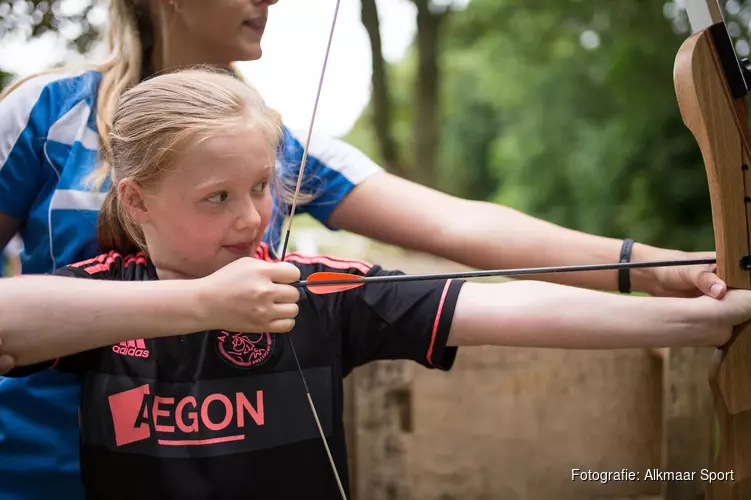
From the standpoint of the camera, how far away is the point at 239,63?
1.07 metres

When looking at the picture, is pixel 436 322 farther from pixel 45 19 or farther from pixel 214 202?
pixel 45 19

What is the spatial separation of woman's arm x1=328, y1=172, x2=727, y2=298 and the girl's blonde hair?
23cm

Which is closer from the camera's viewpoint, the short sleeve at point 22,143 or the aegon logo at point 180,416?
the aegon logo at point 180,416

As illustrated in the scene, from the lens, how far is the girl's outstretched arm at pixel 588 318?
0.79 m

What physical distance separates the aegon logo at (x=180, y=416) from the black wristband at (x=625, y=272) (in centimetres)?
52

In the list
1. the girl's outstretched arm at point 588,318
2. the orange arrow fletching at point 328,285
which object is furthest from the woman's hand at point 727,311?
the orange arrow fletching at point 328,285

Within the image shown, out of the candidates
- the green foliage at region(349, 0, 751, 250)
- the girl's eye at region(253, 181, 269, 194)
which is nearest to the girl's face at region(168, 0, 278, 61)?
the girl's eye at region(253, 181, 269, 194)

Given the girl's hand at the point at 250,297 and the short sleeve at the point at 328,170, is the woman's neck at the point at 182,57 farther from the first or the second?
the girl's hand at the point at 250,297

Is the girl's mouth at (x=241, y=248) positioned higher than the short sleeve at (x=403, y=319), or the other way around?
the girl's mouth at (x=241, y=248)

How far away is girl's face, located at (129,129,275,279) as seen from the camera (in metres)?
0.76

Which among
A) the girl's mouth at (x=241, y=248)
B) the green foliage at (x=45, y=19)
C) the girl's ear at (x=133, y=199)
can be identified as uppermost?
the green foliage at (x=45, y=19)

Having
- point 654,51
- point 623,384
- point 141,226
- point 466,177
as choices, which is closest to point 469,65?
point 466,177

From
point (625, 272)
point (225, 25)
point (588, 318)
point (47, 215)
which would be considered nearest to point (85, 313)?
point (47, 215)

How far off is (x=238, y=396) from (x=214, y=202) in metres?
0.23
